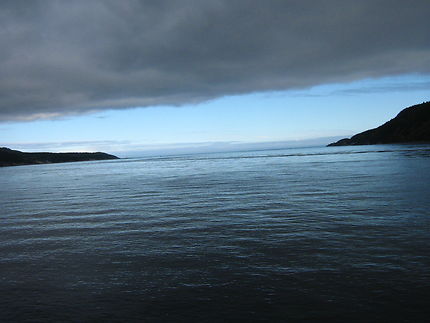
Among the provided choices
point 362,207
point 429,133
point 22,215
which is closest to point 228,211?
point 362,207

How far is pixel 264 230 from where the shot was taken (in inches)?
661

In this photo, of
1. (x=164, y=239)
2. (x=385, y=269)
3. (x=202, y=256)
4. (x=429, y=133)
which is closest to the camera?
(x=385, y=269)

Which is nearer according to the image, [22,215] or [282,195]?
[22,215]

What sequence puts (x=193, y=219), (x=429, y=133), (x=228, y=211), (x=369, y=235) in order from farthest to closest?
(x=429, y=133) → (x=228, y=211) → (x=193, y=219) → (x=369, y=235)

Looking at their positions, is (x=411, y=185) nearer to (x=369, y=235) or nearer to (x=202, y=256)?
(x=369, y=235)

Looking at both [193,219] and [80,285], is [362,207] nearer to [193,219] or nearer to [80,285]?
[193,219]

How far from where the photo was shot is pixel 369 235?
14766 millimetres

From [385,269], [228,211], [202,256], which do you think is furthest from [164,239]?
[385,269]

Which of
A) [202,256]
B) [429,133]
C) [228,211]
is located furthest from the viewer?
[429,133]

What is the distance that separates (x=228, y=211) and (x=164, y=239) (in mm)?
7941

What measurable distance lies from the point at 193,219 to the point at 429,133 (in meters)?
225

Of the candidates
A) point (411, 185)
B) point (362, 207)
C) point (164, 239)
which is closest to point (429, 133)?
point (411, 185)

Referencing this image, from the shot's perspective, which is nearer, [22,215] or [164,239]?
[164,239]

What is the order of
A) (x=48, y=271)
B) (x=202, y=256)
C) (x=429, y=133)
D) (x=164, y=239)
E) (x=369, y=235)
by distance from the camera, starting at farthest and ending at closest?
(x=429, y=133)
(x=164, y=239)
(x=369, y=235)
(x=202, y=256)
(x=48, y=271)
